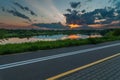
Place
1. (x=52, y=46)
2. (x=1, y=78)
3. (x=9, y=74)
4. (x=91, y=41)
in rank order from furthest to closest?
(x=91, y=41)
(x=52, y=46)
(x=9, y=74)
(x=1, y=78)

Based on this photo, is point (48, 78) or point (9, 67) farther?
point (9, 67)

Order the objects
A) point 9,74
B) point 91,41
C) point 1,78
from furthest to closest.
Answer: point 91,41
point 9,74
point 1,78

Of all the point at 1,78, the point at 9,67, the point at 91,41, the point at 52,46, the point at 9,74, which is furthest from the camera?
the point at 91,41

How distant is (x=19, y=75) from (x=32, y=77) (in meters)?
0.50

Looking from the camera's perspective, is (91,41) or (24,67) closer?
(24,67)

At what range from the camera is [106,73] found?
8133 mm

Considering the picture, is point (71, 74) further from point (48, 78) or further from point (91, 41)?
point (91, 41)

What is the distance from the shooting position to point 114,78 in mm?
7328

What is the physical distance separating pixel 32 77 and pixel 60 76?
2.95ft

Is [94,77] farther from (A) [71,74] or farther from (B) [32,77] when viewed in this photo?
(B) [32,77]

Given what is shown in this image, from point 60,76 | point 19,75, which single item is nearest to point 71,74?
point 60,76

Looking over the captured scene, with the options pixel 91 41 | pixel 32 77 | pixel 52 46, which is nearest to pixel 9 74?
pixel 32 77

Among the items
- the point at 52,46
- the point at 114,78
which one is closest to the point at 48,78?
the point at 114,78

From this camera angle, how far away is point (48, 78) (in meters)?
7.25
